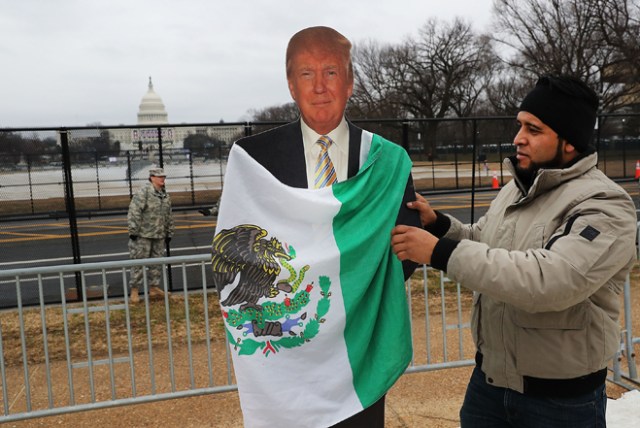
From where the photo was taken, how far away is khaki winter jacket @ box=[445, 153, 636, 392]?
1.72m

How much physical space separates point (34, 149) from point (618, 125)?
466 inches

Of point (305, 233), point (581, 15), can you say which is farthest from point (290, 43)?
point (581, 15)

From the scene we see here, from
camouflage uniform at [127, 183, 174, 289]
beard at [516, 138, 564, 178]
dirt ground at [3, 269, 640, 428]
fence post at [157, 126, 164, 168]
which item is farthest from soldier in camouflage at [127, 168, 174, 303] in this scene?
beard at [516, 138, 564, 178]

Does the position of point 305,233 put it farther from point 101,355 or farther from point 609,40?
point 609,40

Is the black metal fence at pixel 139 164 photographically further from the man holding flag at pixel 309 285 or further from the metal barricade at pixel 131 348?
the man holding flag at pixel 309 285

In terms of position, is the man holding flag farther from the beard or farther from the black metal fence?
the black metal fence

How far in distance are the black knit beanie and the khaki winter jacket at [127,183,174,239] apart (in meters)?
7.09

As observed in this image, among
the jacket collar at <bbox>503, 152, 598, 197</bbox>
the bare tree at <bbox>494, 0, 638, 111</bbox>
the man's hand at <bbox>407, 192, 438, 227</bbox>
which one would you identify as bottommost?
the man's hand at <bbox>407, 192, 438, 227</bbox>

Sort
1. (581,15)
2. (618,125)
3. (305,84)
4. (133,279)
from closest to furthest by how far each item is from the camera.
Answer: (305,84)
(133,279)
(618,125)
(581,15)

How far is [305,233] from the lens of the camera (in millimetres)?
1988

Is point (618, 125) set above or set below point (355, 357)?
above

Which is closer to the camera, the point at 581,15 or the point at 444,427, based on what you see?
the point at 444,427

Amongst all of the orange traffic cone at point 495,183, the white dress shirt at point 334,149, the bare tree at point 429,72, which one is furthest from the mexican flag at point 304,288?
the bare tree at point 429,72

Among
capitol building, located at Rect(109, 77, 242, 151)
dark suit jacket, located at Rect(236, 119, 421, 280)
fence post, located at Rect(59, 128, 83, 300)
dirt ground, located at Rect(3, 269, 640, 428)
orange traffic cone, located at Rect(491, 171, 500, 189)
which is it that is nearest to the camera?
dark suit jacket, located at Rect(236, 119, 421, 280)
